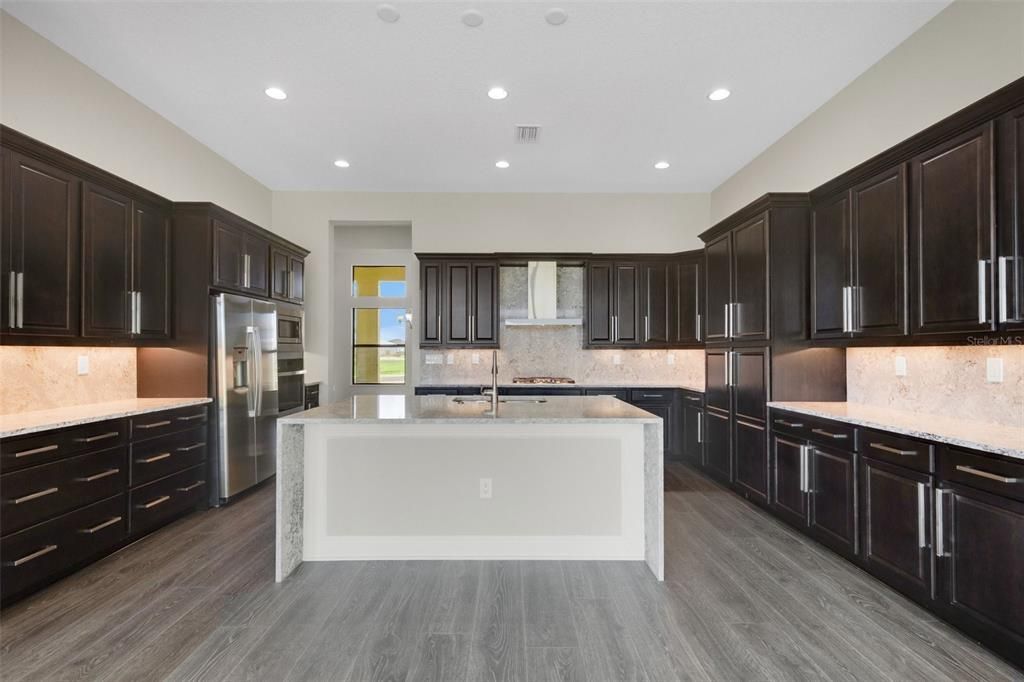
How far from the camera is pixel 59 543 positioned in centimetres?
255

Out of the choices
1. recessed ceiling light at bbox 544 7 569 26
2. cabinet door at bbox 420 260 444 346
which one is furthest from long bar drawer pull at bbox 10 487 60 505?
recessed ceiling light at bbox 544 7 569 26

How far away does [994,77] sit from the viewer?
8.21 feet

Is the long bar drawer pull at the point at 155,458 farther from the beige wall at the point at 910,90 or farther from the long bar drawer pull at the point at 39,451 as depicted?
the beige wall at the point at 910,90

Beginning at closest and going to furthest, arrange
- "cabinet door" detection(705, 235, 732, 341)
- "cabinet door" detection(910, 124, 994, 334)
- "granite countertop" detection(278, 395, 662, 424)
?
"cabinet door" detection(910, 124, 994, 334) → "granite countertop" detection(278, 395, 662, 424) → "cabinet door" detection(705, 235, 732, 341)

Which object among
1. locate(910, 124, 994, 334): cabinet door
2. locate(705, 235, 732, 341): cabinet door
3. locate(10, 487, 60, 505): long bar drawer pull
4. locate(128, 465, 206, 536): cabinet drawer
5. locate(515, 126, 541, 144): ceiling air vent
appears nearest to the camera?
locate(910, 124, 994, 334): cabinet door

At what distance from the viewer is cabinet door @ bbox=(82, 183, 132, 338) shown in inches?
118

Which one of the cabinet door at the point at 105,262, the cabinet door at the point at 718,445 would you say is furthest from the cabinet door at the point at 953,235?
the cabinet door at the point at 105,262

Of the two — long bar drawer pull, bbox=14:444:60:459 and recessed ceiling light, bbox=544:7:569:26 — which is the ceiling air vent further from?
long bar drawer pull, bbox=14:444:60:459

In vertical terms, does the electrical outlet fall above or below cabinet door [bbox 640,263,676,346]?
below

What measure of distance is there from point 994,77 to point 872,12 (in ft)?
2.45

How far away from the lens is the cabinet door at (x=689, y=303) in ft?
17.6

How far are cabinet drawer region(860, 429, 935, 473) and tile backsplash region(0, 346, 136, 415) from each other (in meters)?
5.07

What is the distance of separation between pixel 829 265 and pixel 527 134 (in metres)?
2.70

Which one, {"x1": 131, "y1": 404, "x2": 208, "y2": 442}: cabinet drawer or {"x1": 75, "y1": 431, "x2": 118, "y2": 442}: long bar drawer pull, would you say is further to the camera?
{"x1": 131, "y1": 404, "x2": 208, "y2": 442}: cabinet drawer
